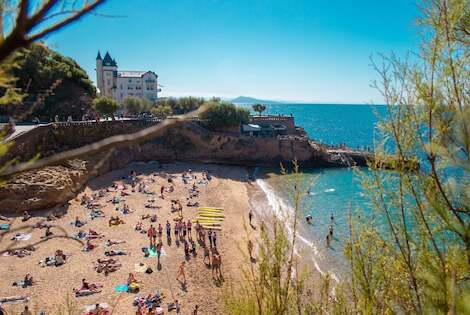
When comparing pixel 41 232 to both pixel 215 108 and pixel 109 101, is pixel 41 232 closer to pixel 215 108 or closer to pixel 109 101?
pixel 109 101

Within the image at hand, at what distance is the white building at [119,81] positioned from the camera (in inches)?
2940

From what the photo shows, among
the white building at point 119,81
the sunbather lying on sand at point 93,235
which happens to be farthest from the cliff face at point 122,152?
the white building at point 119,81

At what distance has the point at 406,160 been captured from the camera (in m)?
4.68

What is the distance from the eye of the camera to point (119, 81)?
75688 mm

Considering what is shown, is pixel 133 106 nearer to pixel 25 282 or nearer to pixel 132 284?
pixel 25 282

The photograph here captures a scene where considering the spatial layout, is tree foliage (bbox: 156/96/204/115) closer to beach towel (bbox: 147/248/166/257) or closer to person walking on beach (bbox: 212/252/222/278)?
beach towel (bbox: 147/248/166/257)

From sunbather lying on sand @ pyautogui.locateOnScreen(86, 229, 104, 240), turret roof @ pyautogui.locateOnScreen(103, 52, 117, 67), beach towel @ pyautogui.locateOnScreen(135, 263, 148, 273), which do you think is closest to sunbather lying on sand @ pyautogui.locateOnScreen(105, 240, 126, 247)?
sunbather lying on sand @ pyautogui.locateOnScreen(86, 229, 104, 240)

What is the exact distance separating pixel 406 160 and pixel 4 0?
451 cm

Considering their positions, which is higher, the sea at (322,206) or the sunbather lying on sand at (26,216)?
the sunbather lying on sand at (26,216)

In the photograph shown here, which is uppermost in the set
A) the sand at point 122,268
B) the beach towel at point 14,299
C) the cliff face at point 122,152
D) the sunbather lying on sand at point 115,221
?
the cliff face at point 122,152

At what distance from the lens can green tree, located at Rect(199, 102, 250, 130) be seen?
51.5 metres

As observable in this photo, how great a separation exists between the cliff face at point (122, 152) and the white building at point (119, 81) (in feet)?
104

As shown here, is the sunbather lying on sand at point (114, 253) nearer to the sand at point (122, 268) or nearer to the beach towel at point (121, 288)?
the sand at point (122, 268)

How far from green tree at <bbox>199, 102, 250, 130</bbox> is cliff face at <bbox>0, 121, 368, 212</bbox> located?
2158mm
